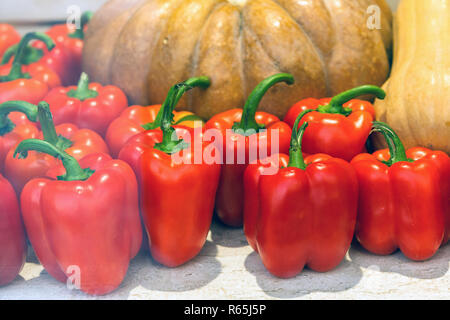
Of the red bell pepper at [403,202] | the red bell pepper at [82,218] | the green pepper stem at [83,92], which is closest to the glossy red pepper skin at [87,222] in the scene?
the red bell pepper at [82,218]

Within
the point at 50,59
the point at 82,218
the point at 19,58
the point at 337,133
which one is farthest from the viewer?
the point at 50,59

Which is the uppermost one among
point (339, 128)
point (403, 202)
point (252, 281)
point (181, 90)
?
point (181, 90)

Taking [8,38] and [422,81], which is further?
[8,38]

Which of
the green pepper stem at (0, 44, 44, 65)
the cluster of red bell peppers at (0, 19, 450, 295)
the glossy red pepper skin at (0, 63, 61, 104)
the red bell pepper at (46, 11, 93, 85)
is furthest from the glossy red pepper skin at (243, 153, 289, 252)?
the green pepper stem at (0, 44, 44, 65)

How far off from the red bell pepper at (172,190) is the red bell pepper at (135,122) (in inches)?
4.6

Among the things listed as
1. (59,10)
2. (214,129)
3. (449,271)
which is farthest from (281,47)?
(449,271)

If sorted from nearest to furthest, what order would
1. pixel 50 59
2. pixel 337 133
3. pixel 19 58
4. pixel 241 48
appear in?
pixel 337 133, pixel 241 48, pixel 19 58, pixel 50 59

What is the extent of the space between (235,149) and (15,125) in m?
0.47

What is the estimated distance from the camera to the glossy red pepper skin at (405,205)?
3.34 ft

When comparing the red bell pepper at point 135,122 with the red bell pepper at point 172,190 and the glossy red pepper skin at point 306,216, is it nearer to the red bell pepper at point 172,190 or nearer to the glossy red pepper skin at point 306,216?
the red bell pepper at point 172,190

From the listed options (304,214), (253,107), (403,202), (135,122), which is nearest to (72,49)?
(135,122)

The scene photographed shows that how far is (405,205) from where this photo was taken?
103cm

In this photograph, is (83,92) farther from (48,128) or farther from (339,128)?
(339,128)

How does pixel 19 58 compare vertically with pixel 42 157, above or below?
above
